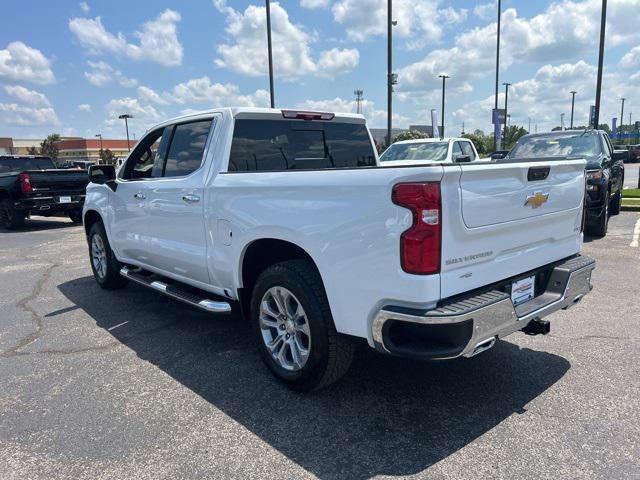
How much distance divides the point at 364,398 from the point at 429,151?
Answer: 9.73 m

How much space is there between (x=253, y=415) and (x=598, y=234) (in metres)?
7.80

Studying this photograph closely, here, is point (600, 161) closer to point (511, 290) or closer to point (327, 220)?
point (511, 290)

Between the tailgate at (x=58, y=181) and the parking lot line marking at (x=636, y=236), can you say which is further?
the tailgate at (x=58, y=181)

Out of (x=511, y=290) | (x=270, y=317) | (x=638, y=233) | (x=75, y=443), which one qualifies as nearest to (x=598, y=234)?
(x=638, y=233)

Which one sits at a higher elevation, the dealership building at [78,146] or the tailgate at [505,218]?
the dealership building at [78,146]

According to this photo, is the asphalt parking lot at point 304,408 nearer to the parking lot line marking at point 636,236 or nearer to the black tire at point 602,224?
the parking lot line marking at point 636,236

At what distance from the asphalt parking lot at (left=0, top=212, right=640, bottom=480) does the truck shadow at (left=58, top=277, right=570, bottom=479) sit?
0.04 feet

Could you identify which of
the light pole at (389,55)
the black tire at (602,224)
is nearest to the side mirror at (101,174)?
the black tire at (602,224)

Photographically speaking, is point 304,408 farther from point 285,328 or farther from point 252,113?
point 252,113

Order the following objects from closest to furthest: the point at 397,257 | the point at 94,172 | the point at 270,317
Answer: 1. the point at 397,257
2. the point at 270,317
3. the point at 94,172

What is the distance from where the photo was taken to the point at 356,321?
2842mm

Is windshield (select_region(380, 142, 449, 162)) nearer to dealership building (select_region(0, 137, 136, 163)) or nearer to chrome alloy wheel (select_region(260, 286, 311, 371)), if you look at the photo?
chrome alloy wheel (select_region(260, 286, 311, 371))

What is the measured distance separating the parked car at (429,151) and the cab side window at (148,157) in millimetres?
7417

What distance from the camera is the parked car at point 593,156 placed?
835 cm
